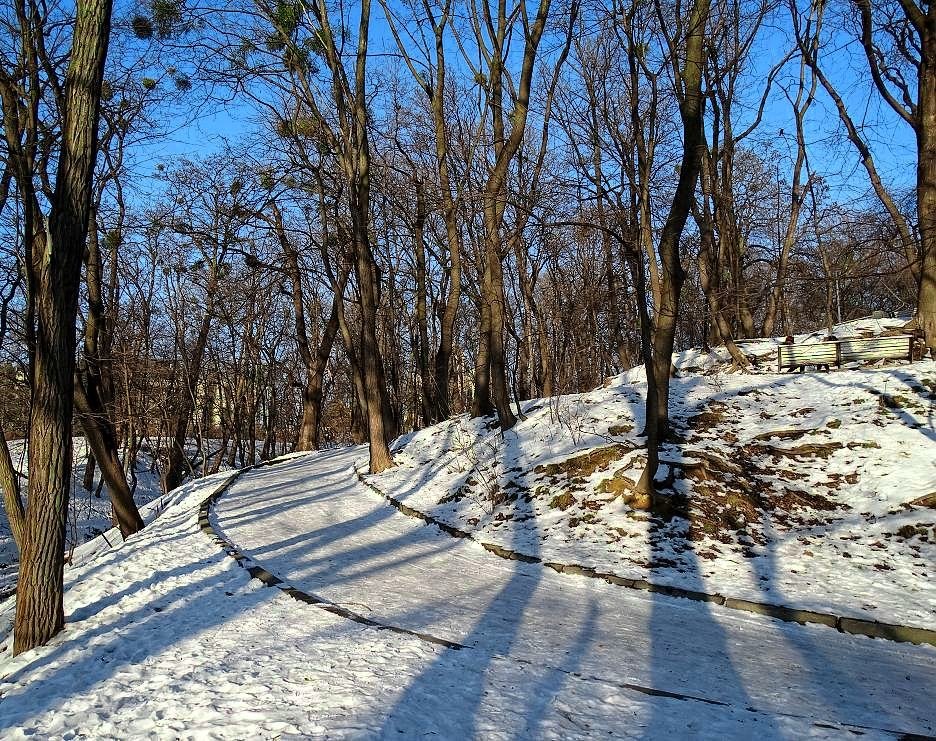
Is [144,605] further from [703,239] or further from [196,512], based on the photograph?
[703,239]

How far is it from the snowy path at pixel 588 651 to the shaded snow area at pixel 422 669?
0.02 meters

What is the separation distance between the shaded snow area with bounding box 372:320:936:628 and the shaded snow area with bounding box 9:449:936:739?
1.15 metres

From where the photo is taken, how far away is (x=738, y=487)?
9.89 m

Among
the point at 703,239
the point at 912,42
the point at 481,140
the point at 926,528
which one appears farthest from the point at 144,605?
the point at 703,239

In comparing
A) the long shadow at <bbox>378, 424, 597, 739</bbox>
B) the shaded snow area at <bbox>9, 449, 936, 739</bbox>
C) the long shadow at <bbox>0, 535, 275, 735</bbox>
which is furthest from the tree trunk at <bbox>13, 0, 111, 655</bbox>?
the long shadow at <bbox>378, 424, 597, 739</bbox>

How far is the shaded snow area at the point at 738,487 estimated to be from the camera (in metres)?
7.80

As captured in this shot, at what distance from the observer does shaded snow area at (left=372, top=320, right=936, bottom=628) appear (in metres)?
7.80

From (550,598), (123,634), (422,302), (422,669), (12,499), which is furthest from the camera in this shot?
(422,302)

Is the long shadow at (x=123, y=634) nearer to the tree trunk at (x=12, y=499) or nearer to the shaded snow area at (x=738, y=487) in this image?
the tree trunk at (x=12, y=499)

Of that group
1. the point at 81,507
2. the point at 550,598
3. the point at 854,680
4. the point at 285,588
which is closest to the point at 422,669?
the point at 550,598

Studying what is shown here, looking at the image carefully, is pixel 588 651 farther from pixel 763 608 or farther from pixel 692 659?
pixel 763 608

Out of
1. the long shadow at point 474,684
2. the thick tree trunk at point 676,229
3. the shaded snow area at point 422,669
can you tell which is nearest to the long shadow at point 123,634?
the shaded snow area at point 422,669

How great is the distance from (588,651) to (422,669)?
1.49 metres

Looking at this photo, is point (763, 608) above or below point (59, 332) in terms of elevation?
below
